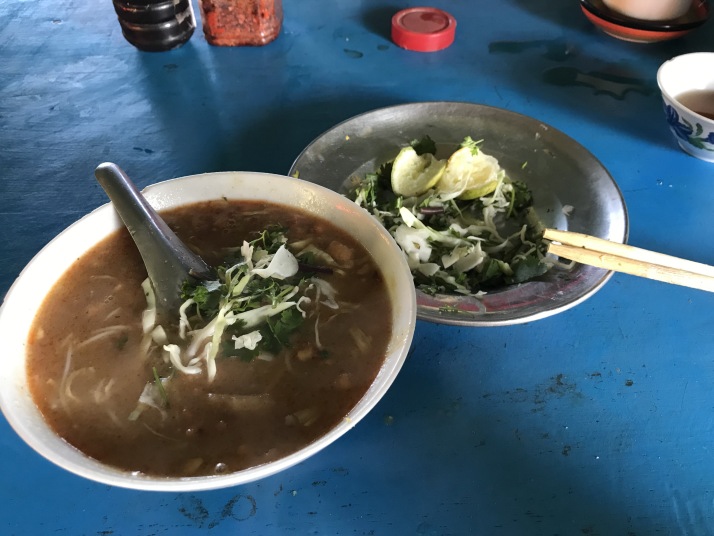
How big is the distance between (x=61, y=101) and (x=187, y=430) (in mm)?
1338

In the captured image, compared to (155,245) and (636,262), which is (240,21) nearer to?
(155,245)

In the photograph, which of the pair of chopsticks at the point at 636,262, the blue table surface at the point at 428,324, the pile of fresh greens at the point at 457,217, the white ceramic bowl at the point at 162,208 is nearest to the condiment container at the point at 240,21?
the blue table surface at the point at 428,324

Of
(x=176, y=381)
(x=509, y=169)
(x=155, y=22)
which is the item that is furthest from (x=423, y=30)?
(x=176, y=381)

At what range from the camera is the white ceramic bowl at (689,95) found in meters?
1.32

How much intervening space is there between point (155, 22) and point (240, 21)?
0.86 ft

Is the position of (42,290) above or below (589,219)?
above

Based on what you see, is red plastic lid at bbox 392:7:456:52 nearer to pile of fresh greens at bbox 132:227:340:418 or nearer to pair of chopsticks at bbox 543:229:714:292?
pair of chopsticks at bbox 543:229:714:292

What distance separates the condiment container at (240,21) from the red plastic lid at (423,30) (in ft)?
1.34

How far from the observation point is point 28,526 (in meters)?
0.80

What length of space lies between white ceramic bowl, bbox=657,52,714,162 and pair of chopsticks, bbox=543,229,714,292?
0.51 m

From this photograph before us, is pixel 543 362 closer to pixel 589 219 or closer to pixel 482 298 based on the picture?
pixel 482 298

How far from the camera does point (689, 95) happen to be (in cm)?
147

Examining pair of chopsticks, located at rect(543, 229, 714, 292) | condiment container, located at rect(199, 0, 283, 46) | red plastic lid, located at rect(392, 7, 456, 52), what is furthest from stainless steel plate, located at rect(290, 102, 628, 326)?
condiment container, located at rect(199, 0, 283, 46)

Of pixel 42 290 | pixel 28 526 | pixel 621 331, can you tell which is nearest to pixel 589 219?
pixel 621 331
